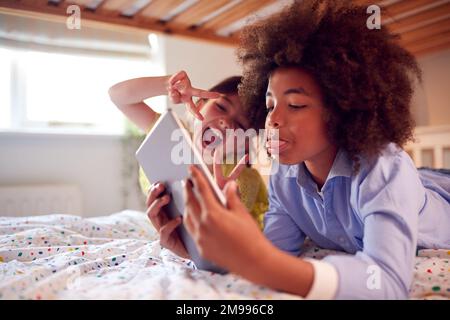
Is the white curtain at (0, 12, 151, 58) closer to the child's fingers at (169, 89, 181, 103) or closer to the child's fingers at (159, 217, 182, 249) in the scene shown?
the child's fingers at (169, 89, 181, 103)

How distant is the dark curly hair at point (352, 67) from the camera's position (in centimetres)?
76

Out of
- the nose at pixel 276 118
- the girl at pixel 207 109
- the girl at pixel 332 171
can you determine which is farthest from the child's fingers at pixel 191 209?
the girl at pixel 207 109

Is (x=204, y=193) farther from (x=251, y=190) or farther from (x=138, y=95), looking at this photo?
(x=251, y=190)

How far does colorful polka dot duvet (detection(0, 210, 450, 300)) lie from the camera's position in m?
0.57

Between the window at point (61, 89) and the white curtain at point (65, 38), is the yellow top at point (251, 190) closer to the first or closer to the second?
the white curtain at point (65, 38)

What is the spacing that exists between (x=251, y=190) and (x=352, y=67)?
670 millimetres

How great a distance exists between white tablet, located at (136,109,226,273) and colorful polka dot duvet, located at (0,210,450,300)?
6cm

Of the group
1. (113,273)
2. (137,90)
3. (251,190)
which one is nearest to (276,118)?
(113,273)

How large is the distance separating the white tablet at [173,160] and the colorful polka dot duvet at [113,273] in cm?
6

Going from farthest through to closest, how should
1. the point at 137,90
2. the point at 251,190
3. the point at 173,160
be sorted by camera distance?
the point at 251,190 → the point at 137,90 → the point at 173,160

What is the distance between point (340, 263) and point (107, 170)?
6.47ft

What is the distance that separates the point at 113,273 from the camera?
71 cm
